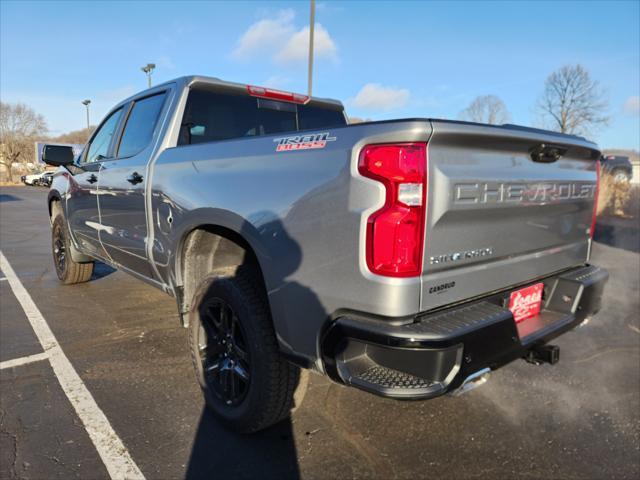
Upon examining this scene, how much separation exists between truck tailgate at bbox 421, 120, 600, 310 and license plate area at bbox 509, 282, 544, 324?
0.21ft

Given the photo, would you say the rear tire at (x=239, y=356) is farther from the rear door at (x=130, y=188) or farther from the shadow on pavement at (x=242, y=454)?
the rear door at (x=130, y=188)

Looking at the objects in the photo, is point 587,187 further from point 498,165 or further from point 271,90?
point 271,90

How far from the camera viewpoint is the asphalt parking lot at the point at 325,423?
233 cm

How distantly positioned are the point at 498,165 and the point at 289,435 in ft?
5.96

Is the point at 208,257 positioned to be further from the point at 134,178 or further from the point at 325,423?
the point at 325,423

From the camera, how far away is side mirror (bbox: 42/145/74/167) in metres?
4.36

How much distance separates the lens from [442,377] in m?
1.80

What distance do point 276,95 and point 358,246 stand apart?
2326 millimetres

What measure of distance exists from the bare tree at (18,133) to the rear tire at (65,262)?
1622 inches

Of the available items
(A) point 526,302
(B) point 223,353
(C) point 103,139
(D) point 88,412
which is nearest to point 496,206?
(A) point 526,302

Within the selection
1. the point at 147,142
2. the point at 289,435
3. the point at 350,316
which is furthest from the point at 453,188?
the point at 147,142

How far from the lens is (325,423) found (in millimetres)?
2703

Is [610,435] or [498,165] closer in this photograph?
[498,165]

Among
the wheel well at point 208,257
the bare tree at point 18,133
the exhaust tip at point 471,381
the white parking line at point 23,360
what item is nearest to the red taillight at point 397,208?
the exhaust tip at point 471,381
